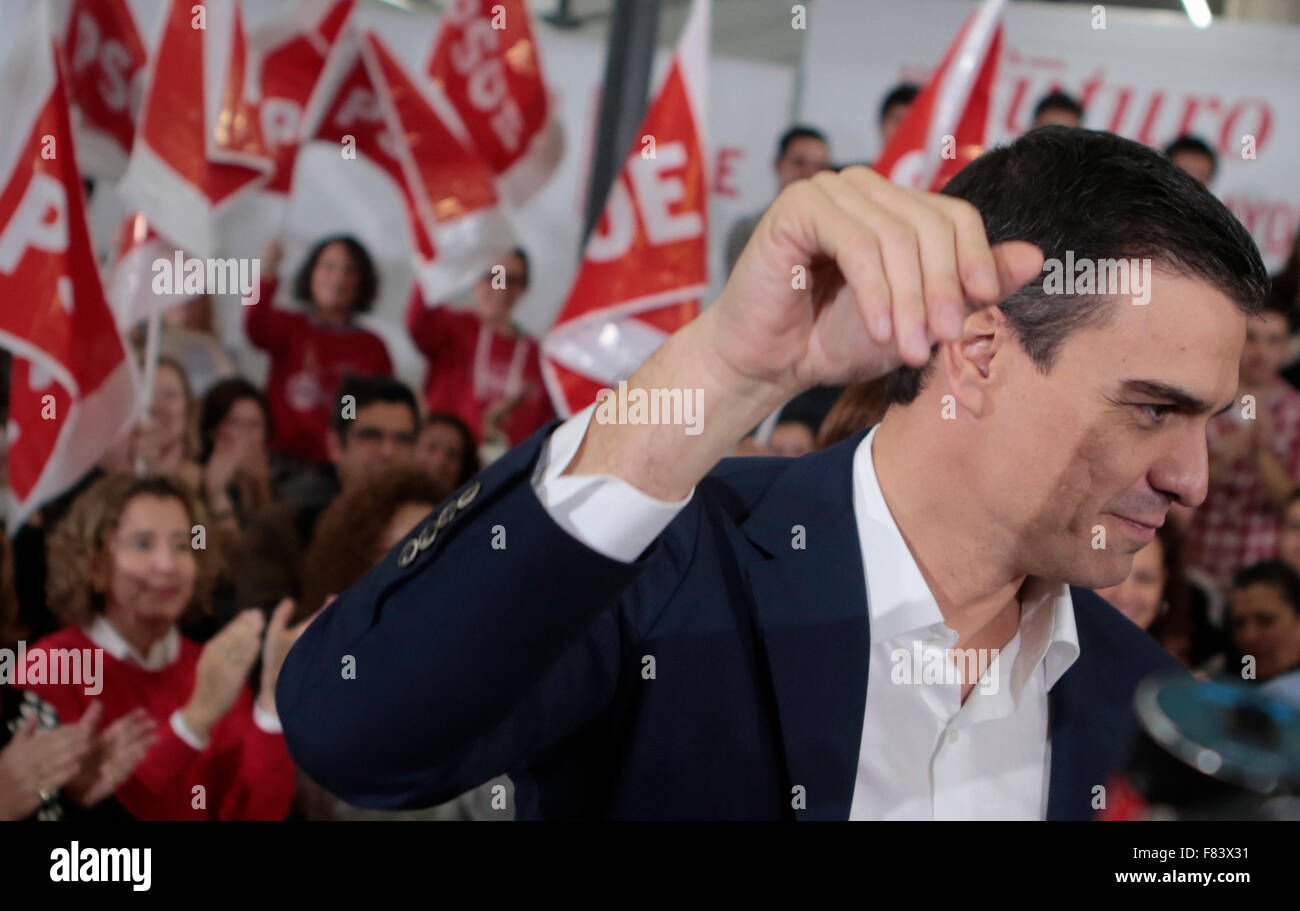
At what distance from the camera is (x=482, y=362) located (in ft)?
15.9

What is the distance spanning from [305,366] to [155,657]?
2.01 m

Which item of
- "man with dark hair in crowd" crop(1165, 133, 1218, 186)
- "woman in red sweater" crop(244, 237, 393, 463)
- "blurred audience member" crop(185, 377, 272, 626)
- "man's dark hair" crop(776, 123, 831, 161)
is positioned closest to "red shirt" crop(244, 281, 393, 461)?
"woman in red sweater" crop(244, 237, 393, 463)

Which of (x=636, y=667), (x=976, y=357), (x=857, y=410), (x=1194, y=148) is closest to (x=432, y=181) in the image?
(x=857, y=410)

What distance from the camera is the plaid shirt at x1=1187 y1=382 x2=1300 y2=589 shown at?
4227 mm

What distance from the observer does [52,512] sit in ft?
10.9

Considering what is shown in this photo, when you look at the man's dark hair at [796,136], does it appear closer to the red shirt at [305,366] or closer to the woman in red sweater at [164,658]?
the red shirt at [305,366]

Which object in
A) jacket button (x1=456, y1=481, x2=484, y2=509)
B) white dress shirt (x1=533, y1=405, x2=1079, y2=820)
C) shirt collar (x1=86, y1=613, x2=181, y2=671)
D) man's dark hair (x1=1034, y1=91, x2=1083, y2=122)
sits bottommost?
shirt collar (x1=86, y1=613, x2=181, y2=671)

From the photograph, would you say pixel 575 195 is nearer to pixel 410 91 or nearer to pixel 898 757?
pixel 410 91

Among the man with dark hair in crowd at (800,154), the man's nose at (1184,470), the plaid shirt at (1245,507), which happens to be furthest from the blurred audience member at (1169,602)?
the man with dark hair in crowd at (800,154)

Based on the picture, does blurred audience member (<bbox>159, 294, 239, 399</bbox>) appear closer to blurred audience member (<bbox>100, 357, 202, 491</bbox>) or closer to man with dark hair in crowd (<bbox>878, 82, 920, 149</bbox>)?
blurred audience member (<bbox>100, 357, 202, 491</bbox>)

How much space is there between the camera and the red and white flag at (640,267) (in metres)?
3.60

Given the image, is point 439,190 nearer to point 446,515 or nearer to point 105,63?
point 105,63

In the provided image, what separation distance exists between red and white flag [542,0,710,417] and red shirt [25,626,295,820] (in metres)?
1.35

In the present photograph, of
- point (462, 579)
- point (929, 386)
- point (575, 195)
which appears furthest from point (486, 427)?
point (462, 579)
